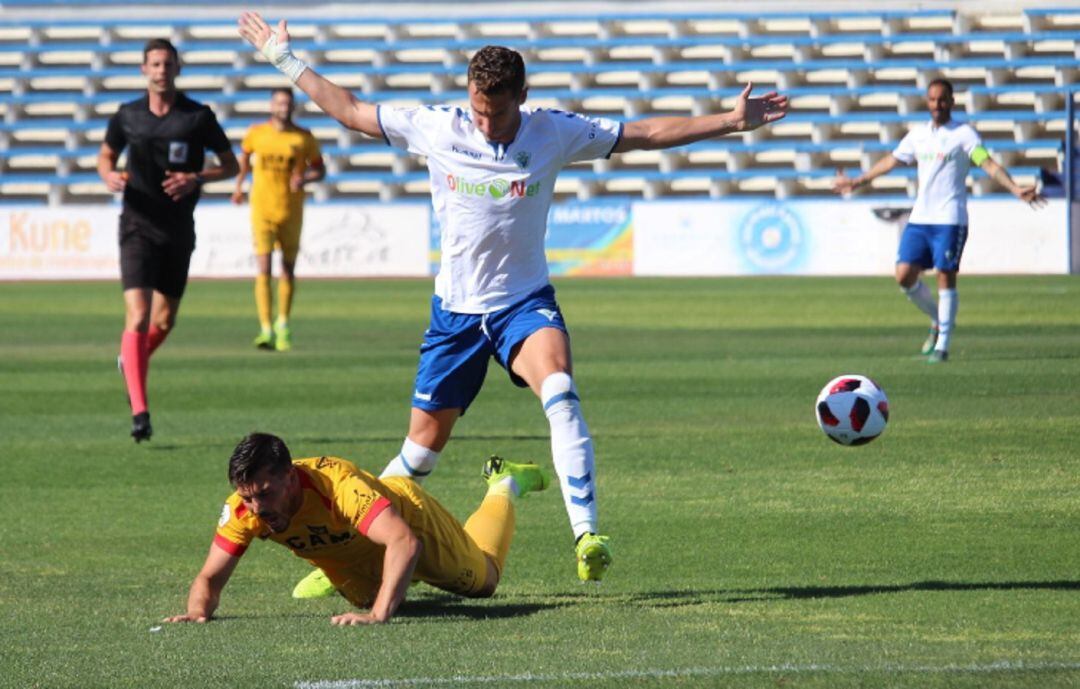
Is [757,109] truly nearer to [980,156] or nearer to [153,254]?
[153,254]

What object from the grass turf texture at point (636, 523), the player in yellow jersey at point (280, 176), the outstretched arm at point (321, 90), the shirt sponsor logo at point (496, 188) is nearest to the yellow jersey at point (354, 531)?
the grass turf texture at point (636, 523)

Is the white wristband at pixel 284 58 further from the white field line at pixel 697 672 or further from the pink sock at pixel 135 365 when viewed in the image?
the pink sock at pixel 135 365

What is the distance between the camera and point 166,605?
683 centimetres

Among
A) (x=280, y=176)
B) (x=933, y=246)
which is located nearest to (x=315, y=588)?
(x=933, y=246)

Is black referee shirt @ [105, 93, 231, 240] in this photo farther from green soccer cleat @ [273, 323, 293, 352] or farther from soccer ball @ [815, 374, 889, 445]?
green soccer cleat @ [273, 323, 293, 352]

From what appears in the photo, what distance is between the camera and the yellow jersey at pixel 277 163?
20016 millimetres

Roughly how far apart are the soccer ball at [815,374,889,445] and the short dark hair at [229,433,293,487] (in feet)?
13.1

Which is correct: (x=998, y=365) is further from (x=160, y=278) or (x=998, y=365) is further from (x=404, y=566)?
(x=404, y=566)

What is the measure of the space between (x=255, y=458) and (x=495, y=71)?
Result: 71.8 inches

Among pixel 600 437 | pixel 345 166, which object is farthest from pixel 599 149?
pixel 345 166

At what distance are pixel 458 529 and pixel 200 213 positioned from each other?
95.3 ft

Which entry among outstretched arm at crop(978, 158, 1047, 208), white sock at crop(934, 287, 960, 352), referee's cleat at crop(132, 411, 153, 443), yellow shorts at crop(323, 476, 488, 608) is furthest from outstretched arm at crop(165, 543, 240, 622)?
white sock at crop(934, 287, 960, 352)

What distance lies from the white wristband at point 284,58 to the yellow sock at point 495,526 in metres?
1.82

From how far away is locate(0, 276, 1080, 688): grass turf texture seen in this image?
5.63 metres
